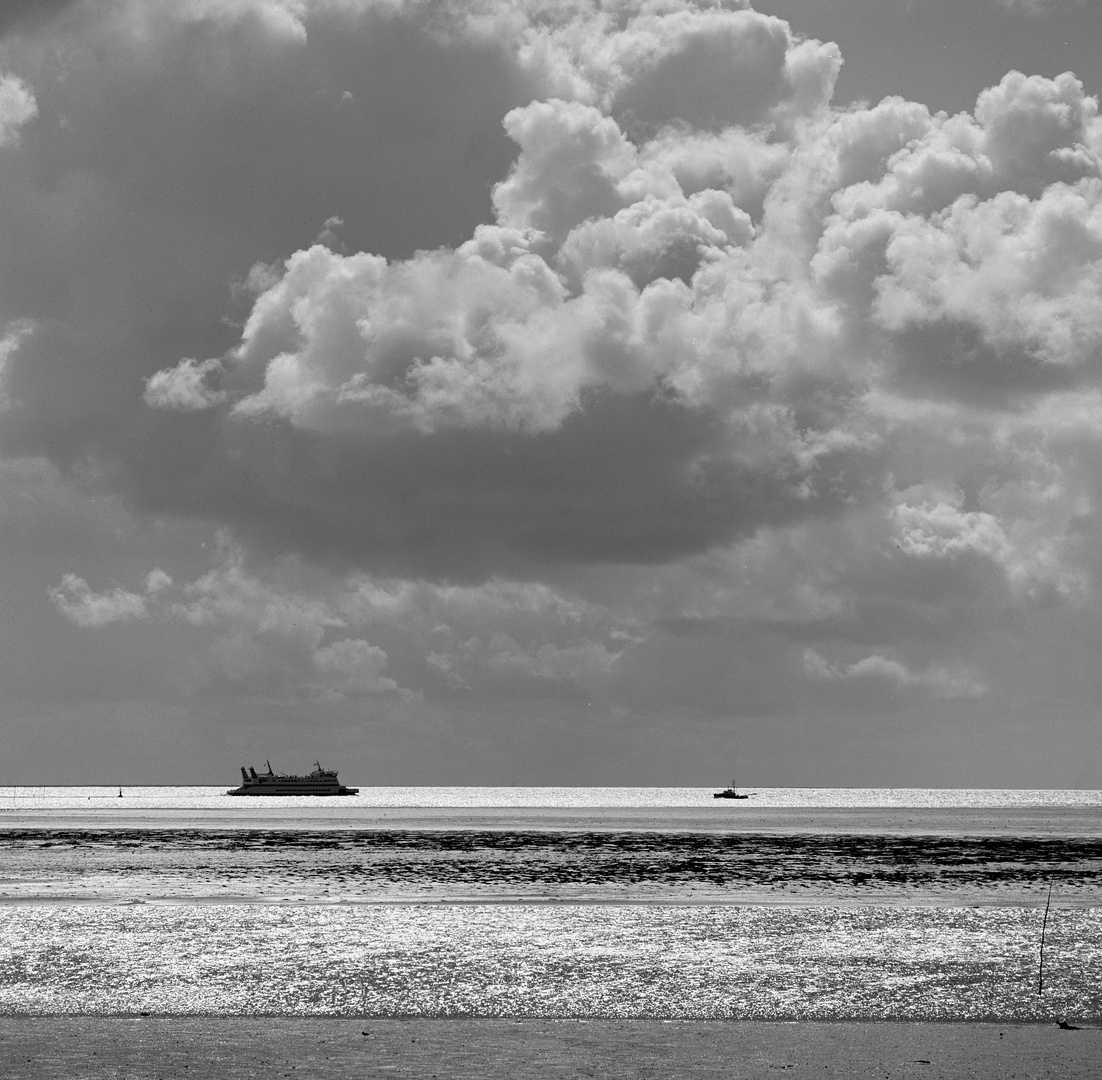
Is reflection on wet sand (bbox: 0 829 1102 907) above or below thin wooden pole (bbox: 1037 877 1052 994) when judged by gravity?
below

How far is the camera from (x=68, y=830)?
126000 millimetres

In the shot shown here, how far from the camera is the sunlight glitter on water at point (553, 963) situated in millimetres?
25250

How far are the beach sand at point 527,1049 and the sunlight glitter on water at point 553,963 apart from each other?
4.53ft

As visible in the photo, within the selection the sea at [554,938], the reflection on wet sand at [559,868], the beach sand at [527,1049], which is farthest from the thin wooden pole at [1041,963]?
the reflection on wet sand at [559,868]

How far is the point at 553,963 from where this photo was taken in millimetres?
30609

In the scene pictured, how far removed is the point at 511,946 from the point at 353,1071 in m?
14.9

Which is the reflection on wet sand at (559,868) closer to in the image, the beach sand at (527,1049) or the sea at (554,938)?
the sea at (554,938)

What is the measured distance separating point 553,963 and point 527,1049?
992 centimetres

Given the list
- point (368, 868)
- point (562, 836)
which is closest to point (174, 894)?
point (368, 868)

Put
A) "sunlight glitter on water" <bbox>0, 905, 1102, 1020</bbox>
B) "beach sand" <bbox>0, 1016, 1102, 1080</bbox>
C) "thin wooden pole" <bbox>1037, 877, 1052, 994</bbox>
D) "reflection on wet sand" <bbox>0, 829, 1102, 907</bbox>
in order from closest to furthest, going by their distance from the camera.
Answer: "beach sand" <bbox>0, 1016, 1102, 1080</bbox>
"sunlight glitter on water" <bbox>0, 905, 1102, 1020</bbox>
"thin wooden pole" <bbox>1037, 877, 1052, 994</bbox>
"reflection on wet sand" <bbox>0, 829, 1102, 907</bbox>

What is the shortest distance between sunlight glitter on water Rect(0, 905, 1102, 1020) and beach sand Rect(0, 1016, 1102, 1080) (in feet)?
4.53

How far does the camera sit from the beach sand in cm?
1906

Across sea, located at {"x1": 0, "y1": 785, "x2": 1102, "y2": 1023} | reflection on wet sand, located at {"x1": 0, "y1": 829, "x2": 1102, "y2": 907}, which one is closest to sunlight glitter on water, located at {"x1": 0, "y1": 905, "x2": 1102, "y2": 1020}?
sea, located at {"x1": 0, "y1": 785, "x2": 1102, "y2": 1023}

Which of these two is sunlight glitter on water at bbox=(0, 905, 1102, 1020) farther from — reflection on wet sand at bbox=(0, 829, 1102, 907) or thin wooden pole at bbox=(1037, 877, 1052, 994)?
reflection on wet sand at bbox=(0, 829, 1102, 907)
